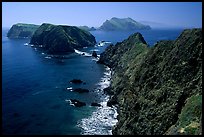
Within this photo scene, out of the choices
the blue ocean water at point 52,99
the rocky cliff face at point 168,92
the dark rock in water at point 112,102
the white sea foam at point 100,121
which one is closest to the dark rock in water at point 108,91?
the blue ocean water at point 52,99

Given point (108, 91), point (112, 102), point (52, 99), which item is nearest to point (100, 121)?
point (112, 102)

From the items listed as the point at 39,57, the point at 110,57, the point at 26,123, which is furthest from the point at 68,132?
the point at 39,57

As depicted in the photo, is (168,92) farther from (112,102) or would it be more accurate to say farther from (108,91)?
(108,91)

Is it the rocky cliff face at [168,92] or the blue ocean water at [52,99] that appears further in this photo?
the blue ocean water at [52,99]

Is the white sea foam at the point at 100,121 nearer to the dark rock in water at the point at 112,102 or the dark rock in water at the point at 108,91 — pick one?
the dark rock in water at the point at 112,102

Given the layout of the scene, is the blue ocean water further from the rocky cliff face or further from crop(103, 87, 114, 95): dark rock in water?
the rocky cliff face

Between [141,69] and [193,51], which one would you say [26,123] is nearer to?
[141,69]
